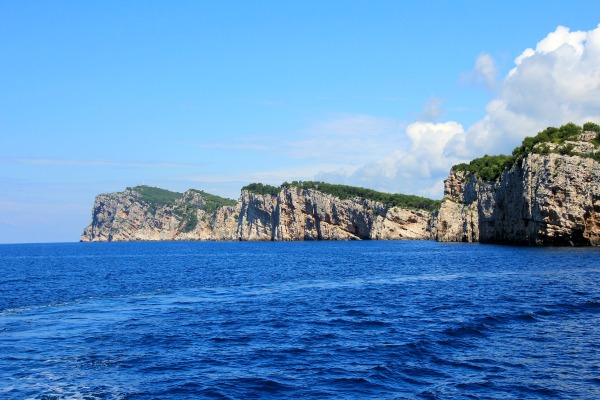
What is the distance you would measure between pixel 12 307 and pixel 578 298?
37133mm

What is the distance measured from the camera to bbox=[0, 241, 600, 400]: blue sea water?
17922 millimetres

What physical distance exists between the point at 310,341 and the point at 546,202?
67.5 metres

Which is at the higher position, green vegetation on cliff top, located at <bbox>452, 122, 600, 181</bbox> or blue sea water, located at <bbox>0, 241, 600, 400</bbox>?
green vegetation on cliff top, located at <bbox>452, 122, 600, 181</bbox>

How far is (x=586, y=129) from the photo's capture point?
89.2 metres

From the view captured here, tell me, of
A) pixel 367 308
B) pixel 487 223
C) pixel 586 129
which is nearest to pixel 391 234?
pixel 487 223

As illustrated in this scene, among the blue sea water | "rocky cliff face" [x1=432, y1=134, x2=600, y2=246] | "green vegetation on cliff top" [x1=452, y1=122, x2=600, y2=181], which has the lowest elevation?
the blue sea water

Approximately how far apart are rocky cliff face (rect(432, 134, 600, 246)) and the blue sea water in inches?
1436

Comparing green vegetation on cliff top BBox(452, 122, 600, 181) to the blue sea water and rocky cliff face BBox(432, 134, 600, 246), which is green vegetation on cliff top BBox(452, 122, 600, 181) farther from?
the blue sea water

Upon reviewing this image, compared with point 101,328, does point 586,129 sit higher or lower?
higher

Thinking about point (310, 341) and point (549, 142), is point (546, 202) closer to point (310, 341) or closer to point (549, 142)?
point (549, 142)

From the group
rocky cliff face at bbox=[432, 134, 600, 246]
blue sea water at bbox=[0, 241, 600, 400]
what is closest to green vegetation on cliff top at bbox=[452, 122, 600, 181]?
rocky cliff face at bbox=[432, 134, 600, 246]

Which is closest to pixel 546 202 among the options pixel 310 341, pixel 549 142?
pixel 549 142

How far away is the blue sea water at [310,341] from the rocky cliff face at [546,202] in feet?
120

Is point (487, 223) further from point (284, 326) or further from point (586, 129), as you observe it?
point (284, 326)
